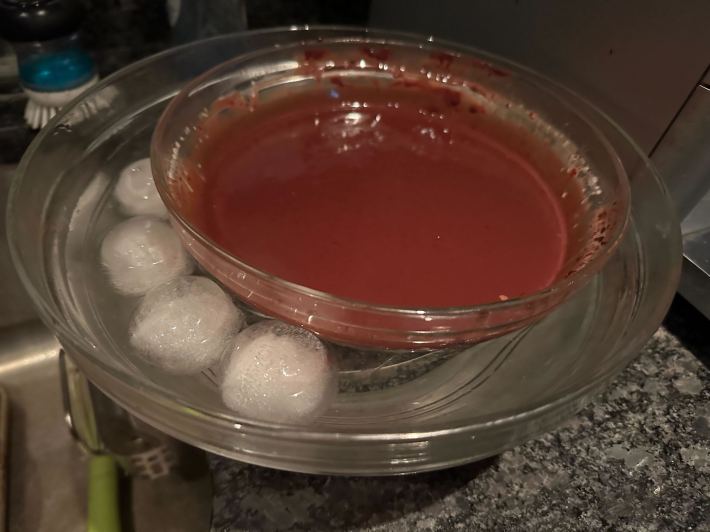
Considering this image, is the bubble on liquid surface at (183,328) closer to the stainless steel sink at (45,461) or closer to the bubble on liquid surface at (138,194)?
the bubble on liquid surface at (138,194)

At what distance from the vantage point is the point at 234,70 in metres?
0.68

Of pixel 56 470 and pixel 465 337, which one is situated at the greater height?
pixel 465 337

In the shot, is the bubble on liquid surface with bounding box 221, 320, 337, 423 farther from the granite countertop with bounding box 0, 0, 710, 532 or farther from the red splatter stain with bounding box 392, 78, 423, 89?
the red splatter stain with bounding box 392, 78, 423, 89

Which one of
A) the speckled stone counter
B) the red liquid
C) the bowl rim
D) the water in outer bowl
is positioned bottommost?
the speckled stone counter

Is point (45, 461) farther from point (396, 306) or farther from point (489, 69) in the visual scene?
point (489, 69)

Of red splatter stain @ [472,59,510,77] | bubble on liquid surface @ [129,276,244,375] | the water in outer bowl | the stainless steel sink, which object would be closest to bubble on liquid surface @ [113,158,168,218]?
the water in outer bowl

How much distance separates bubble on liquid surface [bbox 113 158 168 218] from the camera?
63 cm

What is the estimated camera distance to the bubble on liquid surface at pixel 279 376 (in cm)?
46

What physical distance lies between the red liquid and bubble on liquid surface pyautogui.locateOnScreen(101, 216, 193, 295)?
34 mm

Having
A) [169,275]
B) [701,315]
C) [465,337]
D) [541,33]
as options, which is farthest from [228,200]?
[701,315]

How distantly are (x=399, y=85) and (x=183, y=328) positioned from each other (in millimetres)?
381

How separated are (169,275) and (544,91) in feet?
1.38

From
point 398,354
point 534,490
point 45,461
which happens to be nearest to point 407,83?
point 398,354

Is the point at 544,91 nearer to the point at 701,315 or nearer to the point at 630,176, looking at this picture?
the point at 630,176
